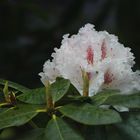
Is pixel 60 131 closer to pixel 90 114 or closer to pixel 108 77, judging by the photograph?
pixel 90 114

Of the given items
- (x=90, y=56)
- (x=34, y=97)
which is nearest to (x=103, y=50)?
(x=90, y=56)

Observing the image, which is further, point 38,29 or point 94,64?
point 38,29

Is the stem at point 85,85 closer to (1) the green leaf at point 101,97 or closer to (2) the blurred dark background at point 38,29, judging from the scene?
(1) the green leaf at point 101,97

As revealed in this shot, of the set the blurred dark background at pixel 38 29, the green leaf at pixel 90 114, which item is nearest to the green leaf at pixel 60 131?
the green leaf at pixel 90 114

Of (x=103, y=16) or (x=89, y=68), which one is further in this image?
(x=103, y=16)

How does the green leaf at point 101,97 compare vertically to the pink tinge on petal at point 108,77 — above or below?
below

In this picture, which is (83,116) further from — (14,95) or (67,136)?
(14,95)

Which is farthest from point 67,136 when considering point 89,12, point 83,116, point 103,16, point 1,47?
point 89,12
